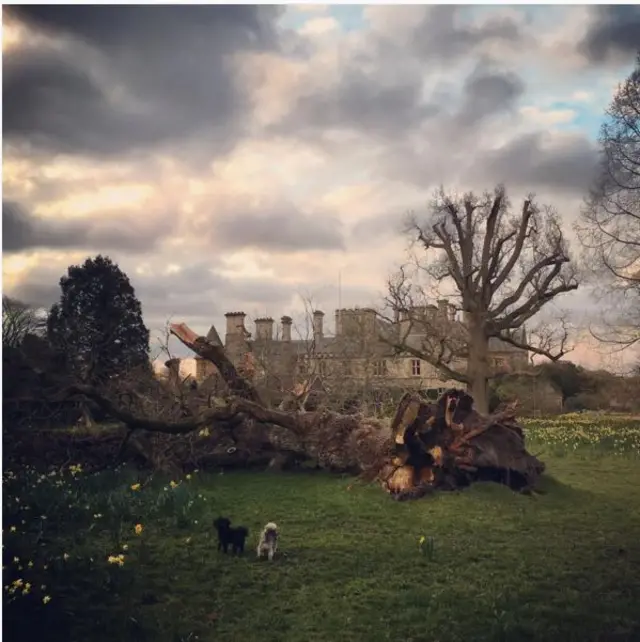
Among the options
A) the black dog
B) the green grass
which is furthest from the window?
the black dog

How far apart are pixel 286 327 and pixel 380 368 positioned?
2431mm

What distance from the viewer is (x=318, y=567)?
138 inches

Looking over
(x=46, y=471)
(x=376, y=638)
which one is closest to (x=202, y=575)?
(x=376, y=638)

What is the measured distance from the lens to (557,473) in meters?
5.11

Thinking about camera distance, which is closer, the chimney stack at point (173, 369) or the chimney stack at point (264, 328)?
the chimney stack at point (264, 328)

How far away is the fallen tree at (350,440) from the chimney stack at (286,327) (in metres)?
0.48

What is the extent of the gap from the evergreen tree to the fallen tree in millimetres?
558

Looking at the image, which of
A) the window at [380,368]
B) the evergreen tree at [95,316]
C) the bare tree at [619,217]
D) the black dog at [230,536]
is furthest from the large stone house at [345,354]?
the black dog at [230,536]

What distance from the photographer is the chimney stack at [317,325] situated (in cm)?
470

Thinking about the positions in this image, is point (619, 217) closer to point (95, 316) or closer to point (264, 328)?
point (264, 328)

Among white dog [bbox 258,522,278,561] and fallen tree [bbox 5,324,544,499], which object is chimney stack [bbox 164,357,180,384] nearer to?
fallen tree [bbox 5,324,544,499]

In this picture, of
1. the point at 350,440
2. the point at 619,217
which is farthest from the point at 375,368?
the point at 619,217

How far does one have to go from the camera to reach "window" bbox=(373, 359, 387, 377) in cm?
704

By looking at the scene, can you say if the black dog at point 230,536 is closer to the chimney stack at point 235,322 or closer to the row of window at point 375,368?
the chimney stack at point 235,322
